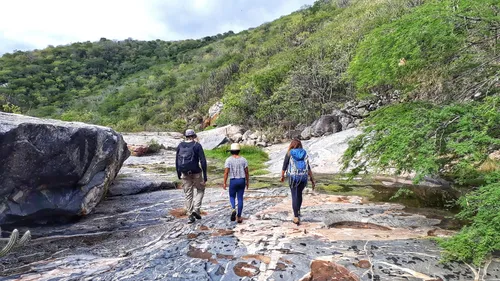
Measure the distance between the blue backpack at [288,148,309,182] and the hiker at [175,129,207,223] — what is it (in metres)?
2.06

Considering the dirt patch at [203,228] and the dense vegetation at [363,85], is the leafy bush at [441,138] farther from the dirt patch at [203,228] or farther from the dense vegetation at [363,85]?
the dirt patch at [203,228]

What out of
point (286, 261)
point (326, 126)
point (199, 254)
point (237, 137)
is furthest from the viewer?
point (237, 137)

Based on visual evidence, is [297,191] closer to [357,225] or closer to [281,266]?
[357,225]

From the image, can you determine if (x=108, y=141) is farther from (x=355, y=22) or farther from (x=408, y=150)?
(x=355, y=22)

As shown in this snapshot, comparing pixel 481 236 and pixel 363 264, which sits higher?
pixel 481 236

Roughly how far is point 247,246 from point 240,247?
0.13 meters

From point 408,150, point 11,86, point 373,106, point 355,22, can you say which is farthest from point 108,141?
point 11,86

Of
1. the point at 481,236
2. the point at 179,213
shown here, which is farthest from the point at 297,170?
the point at 179,213

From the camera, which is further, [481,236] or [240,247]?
[240,247]

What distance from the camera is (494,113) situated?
5.14 metres

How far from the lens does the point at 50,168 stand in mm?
8422

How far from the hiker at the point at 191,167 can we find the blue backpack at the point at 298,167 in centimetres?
206

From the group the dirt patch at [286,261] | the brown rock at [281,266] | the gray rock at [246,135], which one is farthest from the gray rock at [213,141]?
the brown rock at [281,266]

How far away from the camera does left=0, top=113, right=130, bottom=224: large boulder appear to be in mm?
7637
